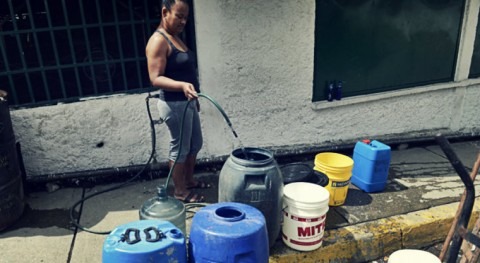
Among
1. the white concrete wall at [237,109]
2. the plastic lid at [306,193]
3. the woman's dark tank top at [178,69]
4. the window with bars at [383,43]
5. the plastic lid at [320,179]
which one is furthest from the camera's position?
the window with bars at [383,43]

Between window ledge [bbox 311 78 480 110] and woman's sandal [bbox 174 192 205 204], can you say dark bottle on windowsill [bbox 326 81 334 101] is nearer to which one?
window ledge [bbox 311 78 480 110]

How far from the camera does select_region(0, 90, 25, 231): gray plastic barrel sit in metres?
3.69

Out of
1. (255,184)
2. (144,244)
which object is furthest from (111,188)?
(144,244)

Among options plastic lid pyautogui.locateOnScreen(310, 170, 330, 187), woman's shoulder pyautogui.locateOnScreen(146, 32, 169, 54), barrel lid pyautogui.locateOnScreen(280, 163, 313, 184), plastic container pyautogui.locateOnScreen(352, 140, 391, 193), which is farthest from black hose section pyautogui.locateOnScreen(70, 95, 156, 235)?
plastic container pyautogui.locateOnScreen(352, 140, 391, 193)

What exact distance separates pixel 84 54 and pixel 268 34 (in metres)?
2.09

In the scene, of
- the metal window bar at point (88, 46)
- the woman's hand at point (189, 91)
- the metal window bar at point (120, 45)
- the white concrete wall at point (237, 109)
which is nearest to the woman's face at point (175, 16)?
the woman's hand at point (189, 91)

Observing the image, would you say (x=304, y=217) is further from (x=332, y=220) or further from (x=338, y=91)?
(x=338, y=91)

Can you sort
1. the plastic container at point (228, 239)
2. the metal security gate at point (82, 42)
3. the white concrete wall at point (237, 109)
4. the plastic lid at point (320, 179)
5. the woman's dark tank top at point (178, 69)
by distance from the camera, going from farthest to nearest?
the white concrete wall at point (237, 109)
the metal security gate at point (82, 42)
the plastic lid at point (320, 179)
the woman's dark tank top at point (178, 69)
the plastic container at point (228, 239)

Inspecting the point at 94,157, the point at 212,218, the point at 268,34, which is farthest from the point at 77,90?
the point at 212,218

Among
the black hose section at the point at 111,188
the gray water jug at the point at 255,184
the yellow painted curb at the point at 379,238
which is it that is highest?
the gray water jug at the point at 255,184

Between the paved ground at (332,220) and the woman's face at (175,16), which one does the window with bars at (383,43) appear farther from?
the woman's face at (175,16)

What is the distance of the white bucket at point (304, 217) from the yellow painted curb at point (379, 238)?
0.10 m

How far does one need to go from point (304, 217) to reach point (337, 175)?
87 centimetres

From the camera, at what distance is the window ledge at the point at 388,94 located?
5.10 metres
